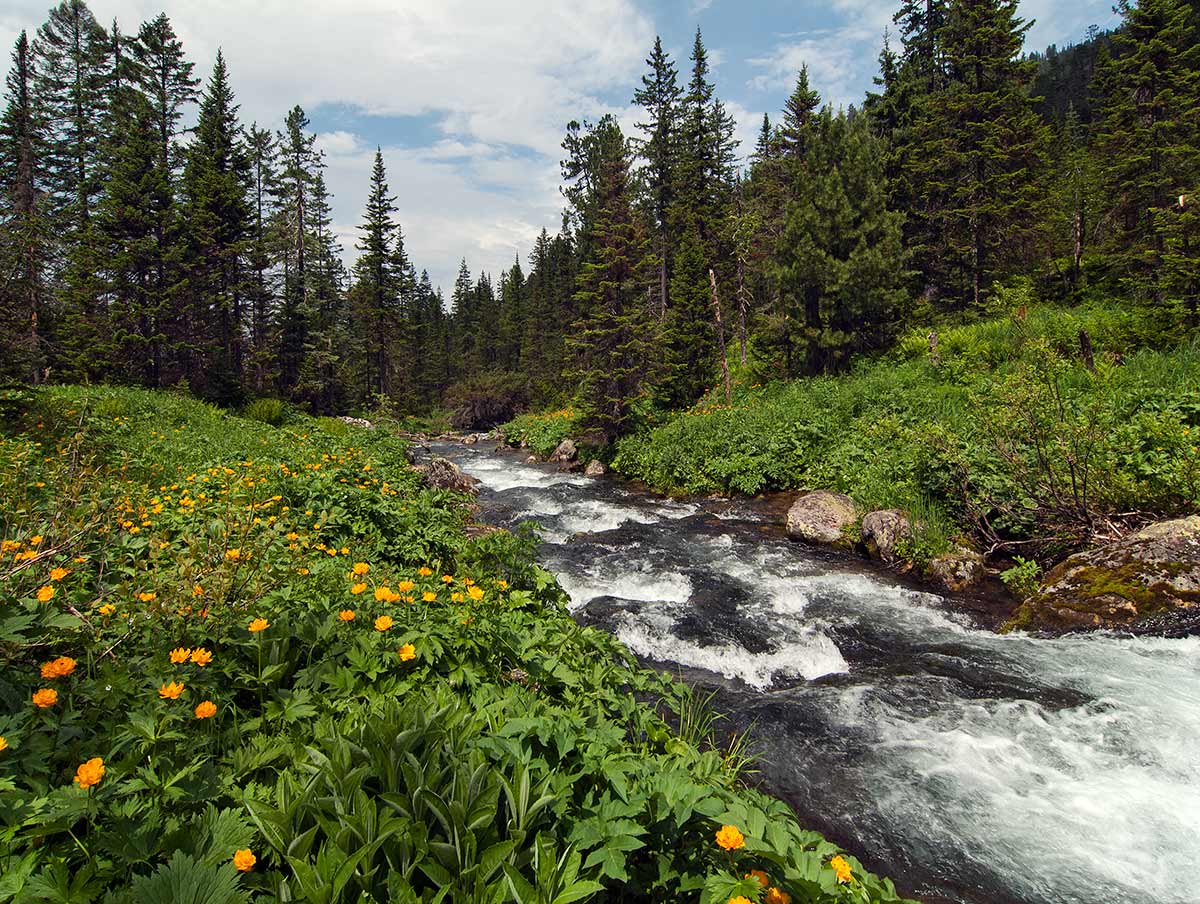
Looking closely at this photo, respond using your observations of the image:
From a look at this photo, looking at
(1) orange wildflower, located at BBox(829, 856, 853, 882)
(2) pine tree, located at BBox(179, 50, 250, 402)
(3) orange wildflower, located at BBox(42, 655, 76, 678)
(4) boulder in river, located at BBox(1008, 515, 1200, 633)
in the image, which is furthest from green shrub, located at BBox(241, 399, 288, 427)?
(1) orange wildflower, located at BBox(829, 856, 853, 882)

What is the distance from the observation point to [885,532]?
859 centimetres

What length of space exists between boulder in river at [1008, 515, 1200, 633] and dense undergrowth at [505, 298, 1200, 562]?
24.4 inches

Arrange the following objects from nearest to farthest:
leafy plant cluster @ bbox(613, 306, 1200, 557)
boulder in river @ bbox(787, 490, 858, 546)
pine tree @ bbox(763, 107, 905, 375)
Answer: leafy plant cluster @ bbox(613, 306, 1200, 557) → boulder in river @ bbox(787, 490, 858, 546) → pine tree @ bbox(763, 107, 905, 375)

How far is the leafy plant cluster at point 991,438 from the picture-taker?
7.11m

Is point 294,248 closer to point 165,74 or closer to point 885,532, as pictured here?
point 165,74

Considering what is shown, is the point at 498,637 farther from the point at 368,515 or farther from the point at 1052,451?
the point at 1052,451

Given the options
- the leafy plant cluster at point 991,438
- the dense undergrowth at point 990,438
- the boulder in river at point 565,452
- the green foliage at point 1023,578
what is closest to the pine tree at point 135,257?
the boulder in river at point 565,452

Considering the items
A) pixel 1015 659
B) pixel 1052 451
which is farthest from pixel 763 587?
pixel 1052 451

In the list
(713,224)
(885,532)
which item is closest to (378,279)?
(713,224)

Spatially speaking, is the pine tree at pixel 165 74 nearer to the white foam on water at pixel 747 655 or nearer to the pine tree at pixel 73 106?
the pine tree at pixel 73 106

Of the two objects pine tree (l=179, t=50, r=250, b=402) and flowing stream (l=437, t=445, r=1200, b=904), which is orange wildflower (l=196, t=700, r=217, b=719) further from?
pine tree (l=179, t=50, r=250, b=402)

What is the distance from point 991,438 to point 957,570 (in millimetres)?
2169

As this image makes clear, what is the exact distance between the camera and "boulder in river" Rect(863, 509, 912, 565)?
8.36 meters

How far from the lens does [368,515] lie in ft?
19.1
